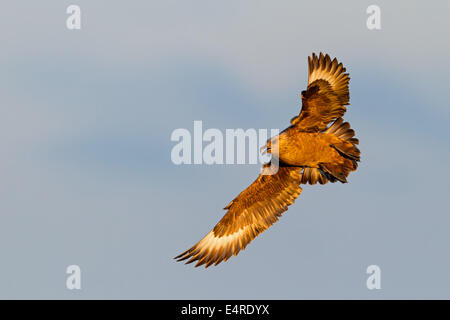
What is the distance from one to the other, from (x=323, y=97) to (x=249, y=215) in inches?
115

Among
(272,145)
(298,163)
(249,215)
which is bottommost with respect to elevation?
(249,215)

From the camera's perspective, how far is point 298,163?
13.5 meters

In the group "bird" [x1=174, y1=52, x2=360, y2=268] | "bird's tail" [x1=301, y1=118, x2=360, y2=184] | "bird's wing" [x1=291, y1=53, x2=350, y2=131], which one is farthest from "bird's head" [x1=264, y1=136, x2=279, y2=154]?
"bird's tail" [x1=301, y1=118, x2=360, y2=184]

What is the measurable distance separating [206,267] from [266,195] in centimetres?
188

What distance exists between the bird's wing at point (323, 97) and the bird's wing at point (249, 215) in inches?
55.7

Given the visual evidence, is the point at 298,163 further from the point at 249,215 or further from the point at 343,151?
the point at 249,215

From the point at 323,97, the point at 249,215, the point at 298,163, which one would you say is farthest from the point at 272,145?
the point at 249,215

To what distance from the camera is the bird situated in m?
13.1

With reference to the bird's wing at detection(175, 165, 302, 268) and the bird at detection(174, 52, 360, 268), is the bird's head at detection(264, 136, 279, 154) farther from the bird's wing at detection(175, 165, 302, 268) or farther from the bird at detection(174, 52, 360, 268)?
the bird's wing at detection(175, 165, 302, 268)

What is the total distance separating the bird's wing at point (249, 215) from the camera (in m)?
14.2

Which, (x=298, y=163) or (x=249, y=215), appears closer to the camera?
(x=298, y=163)

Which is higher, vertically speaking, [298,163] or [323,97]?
[323,97]

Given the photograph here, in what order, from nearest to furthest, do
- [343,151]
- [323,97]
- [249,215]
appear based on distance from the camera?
[323,97], [343,151], [249,215]

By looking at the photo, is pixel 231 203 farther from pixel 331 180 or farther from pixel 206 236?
pixel 331 180
